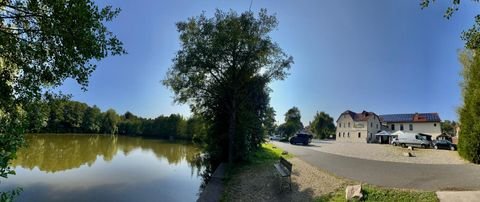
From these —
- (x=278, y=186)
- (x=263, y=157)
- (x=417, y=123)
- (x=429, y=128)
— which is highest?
(x=417, y=123)

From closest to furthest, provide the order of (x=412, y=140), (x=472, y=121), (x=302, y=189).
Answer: (x=302, y=189), (x=472, y=121), (x=412, y=140)

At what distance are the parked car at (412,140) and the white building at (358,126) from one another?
19.6 m

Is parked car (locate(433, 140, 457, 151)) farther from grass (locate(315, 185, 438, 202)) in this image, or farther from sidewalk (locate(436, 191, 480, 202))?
grass (locate(315, 185, 438, 202))

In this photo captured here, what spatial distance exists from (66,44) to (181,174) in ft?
53.1

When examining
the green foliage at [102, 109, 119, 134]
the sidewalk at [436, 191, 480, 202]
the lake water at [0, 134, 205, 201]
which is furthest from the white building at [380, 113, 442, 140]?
the green foliage at [102, 109, 119, 134]

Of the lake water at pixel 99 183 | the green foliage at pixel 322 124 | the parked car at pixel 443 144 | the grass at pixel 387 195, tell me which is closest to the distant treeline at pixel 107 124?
the green foliage at pixel 322 124

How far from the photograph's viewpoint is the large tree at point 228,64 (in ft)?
64.1

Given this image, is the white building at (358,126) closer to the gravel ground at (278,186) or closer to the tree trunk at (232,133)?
the tree trunk at (232,133)

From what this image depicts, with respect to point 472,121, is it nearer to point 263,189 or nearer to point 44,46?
point 263,189

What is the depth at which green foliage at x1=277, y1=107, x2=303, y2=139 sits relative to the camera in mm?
73438

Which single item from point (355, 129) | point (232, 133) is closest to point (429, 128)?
point (355, 129)

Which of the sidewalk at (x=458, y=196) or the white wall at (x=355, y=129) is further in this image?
the white wall at (x=355, y=129)

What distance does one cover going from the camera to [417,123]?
170ft

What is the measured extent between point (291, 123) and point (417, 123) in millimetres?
28808
